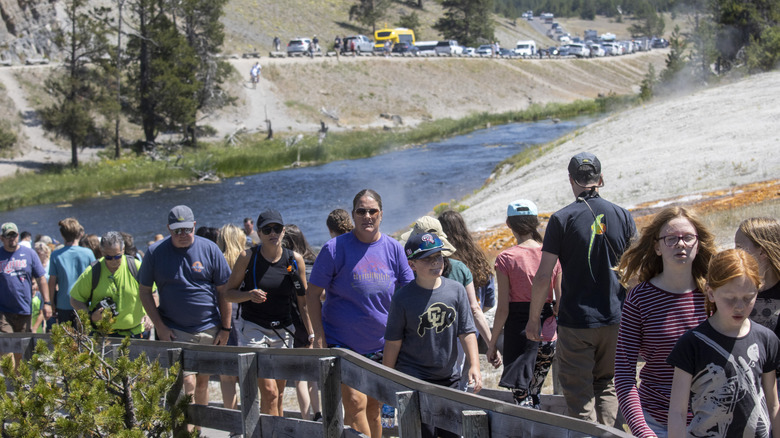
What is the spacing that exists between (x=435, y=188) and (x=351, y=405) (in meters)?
28.8

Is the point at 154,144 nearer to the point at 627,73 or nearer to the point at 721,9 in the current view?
the point at 721,9

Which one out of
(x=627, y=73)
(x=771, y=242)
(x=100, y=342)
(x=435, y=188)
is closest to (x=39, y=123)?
(x=435, y=188)

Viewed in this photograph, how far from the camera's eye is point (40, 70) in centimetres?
5228

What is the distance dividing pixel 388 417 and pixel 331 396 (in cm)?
112

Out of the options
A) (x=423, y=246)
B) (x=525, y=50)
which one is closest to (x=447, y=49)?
(x=525, y=50)

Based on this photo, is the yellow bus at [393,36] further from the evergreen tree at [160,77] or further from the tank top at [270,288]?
the tank top at [270,288]

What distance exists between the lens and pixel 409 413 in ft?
14.1

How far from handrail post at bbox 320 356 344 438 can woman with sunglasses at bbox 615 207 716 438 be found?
1.91 m

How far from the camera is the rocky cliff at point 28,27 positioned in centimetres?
5862

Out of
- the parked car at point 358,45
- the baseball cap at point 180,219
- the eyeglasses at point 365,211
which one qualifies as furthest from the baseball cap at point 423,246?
the parked car at point 358,45

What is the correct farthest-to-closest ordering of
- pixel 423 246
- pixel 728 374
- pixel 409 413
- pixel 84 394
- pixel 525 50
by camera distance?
pixel 525 50 < pixel 84 394 < pixel 423 246 < pixel 409 413 < pixel 728 374

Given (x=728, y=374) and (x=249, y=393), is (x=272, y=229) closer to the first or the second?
(x=249, y=393)

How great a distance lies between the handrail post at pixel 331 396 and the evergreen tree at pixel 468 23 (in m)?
103

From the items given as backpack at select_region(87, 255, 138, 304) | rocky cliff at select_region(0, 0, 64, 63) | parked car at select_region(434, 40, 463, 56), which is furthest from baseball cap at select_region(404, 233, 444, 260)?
parked car at select_region(434, 40, 463, 56)
